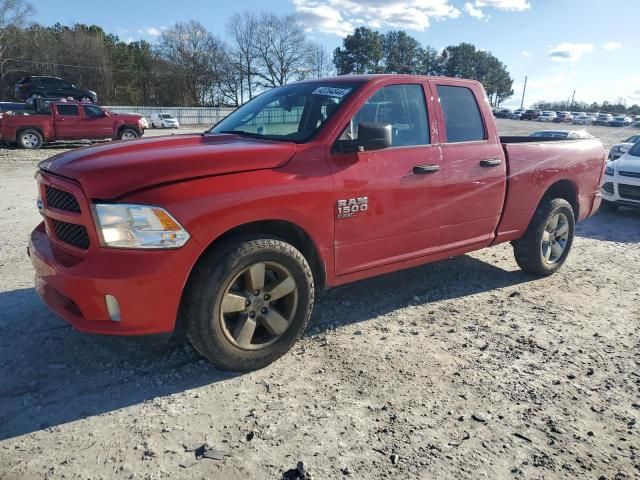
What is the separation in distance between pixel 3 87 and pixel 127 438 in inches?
2280

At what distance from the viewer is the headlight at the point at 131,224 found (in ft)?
8.56

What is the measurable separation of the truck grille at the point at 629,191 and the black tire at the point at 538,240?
461cm

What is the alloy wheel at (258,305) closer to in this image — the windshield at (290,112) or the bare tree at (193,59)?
the windshield at (290,112)

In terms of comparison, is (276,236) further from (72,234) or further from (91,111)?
(91,111)

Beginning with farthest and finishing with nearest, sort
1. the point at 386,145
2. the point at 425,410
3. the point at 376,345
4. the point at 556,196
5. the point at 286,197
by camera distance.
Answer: the point at 556,196 → the point at 376,345 → the point at 386,145 → the point at 286,197 → the point at 425,410

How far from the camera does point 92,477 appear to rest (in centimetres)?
223

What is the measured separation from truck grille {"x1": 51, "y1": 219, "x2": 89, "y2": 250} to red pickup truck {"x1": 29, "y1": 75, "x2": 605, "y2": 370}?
0.02 metres

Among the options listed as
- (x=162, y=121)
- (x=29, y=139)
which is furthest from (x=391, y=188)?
(x=162, y=121)

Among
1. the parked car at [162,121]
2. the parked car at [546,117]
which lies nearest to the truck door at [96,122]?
the parked car at [162,121]

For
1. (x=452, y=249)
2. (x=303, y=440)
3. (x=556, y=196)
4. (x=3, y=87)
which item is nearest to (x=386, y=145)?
(x=452, y=249)

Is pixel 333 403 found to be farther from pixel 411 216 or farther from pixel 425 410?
pixel 411 216

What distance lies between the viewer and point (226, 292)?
9.66 ft

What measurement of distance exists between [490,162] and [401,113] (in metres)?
1.05

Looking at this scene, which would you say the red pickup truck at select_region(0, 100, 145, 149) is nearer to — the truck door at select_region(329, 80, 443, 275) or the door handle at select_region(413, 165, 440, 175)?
the truck door at select_region(329, 80, 443, 275)
